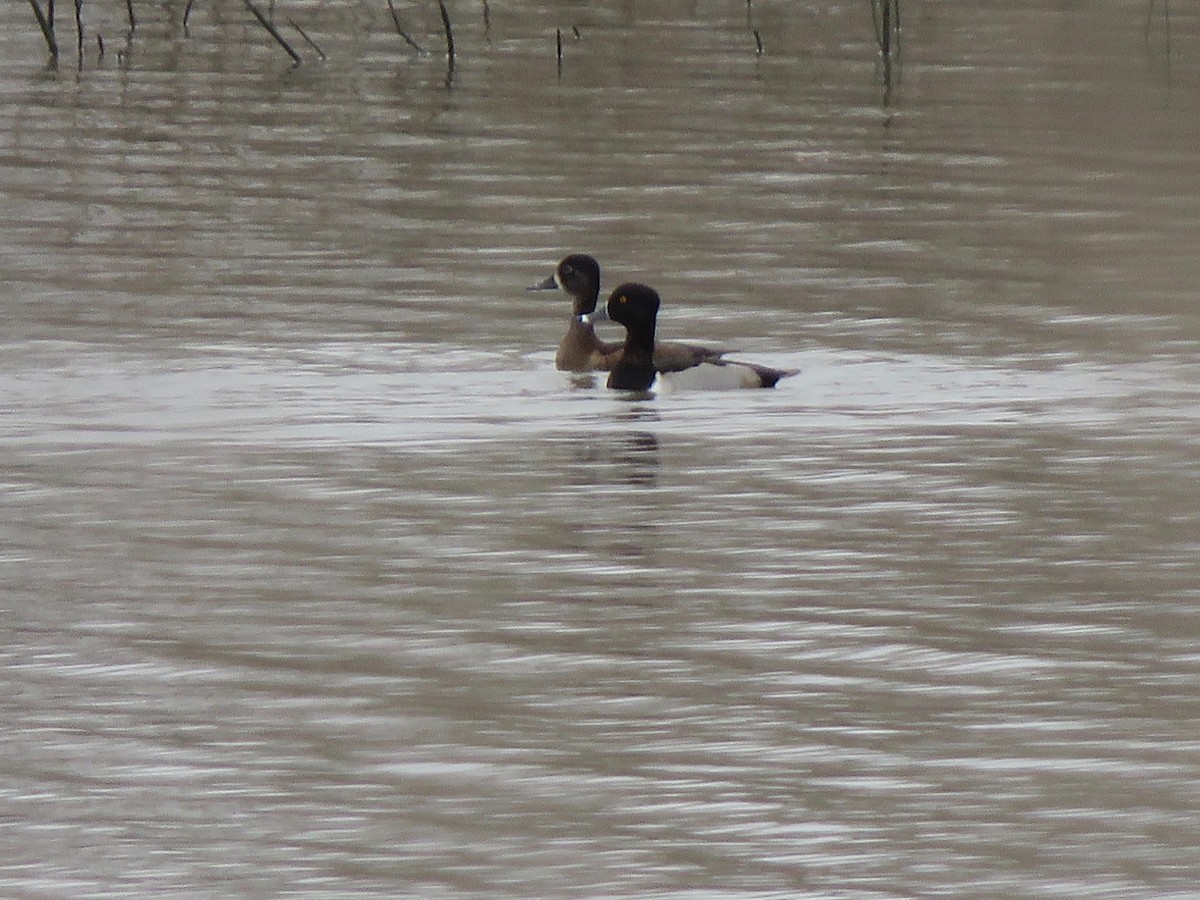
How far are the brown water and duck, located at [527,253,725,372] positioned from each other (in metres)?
0.23

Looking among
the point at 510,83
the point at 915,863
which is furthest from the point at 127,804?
the point at 510,83

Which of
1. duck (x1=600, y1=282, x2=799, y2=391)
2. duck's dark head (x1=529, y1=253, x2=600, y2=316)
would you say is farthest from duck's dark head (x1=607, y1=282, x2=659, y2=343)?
duck's dark head (x1=529, y1=253, x2=600, y2=316)

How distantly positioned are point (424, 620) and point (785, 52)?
22.8 m

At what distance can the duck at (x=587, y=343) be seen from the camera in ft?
49.9

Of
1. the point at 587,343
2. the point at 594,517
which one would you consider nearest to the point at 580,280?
the point at 587,343

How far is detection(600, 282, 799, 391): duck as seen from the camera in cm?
1487

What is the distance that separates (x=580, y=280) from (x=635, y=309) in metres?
1.36

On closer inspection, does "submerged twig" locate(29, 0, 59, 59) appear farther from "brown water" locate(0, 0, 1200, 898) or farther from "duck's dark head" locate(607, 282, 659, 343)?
"duck's dark head" locate(607, 282, 659, 343)

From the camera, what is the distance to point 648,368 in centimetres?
1542

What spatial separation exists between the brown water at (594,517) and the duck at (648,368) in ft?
0.57

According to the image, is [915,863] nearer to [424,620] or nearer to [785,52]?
[424,620]

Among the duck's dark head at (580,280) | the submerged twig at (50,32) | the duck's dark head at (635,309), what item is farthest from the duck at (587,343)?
the submerged twig at (50,32)

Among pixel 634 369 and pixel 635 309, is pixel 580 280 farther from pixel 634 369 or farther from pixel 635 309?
pixel 634 369

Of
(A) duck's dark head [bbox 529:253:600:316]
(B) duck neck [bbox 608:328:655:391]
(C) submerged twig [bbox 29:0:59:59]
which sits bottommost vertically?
(B) duck neck [bbox 608:328:655:391]
